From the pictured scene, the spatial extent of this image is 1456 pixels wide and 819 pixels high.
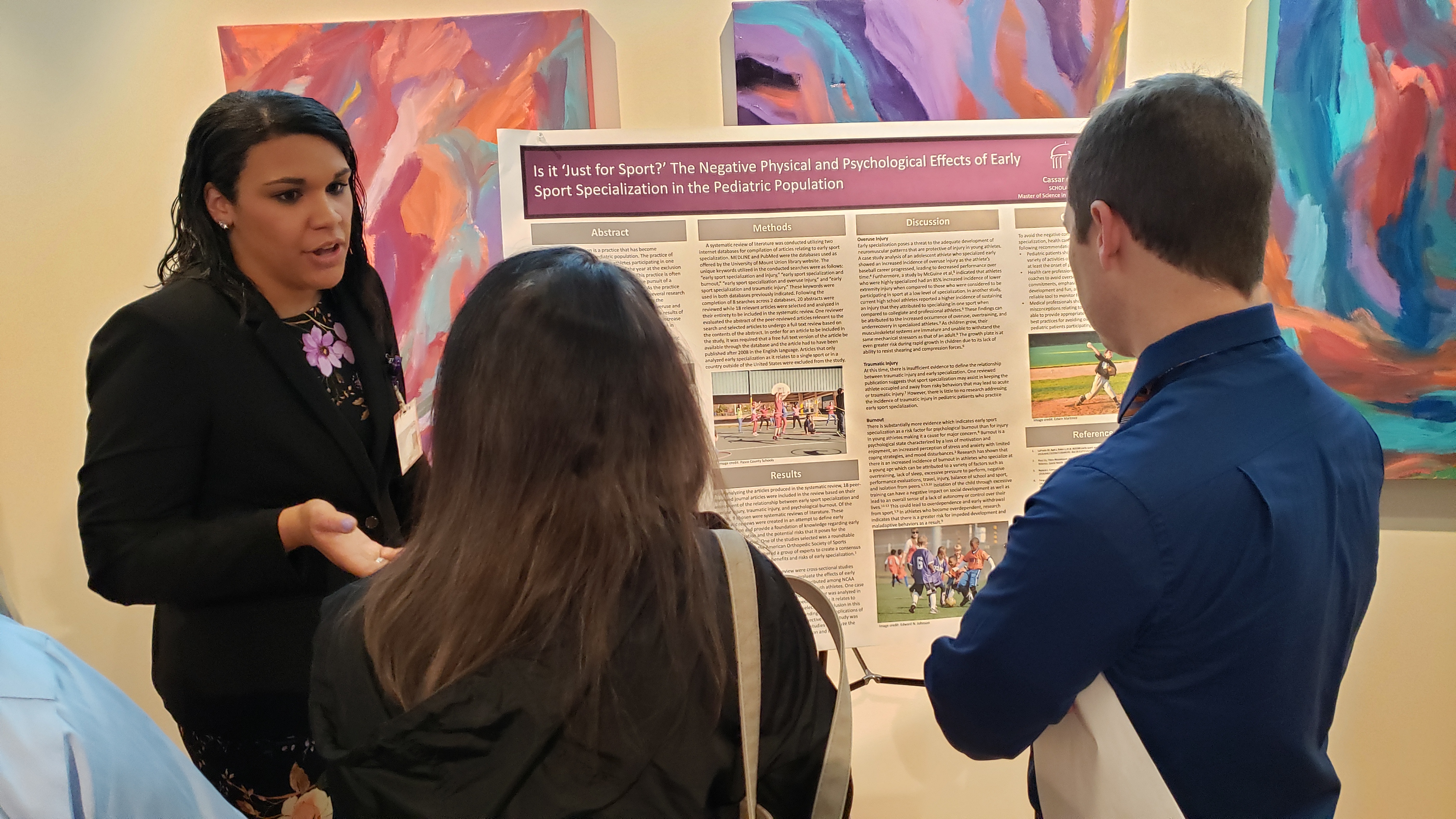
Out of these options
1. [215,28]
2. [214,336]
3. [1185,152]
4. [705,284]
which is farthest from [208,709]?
[1185,152]

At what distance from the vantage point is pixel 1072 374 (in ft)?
5.74

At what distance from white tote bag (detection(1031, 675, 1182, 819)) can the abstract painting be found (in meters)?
1.32

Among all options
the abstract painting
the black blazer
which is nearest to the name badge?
the black blazer

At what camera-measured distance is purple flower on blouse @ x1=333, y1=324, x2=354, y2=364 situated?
133 centimetres

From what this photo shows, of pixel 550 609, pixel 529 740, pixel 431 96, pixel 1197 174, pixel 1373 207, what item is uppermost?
pixel 431 96

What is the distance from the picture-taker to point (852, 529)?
5.69 ft

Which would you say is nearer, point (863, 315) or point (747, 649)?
point (747, 649)

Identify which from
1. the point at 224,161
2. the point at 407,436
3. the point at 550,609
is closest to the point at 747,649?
the point at 550,609

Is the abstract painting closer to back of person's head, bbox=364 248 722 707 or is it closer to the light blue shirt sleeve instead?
back of person's head, bbox=364 248 722 707

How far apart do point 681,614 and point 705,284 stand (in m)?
1.03

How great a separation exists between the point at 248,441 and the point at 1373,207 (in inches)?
87.4

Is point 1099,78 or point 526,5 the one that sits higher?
point 526,5

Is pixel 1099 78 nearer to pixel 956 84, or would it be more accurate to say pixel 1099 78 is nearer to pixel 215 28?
pixel 956 84

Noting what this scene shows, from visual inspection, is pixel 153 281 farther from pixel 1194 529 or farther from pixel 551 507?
pixel 1194 529
